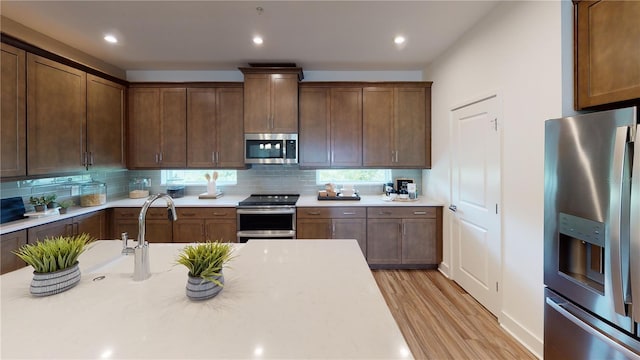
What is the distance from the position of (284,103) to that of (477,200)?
258cm

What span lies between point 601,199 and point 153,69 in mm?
4924

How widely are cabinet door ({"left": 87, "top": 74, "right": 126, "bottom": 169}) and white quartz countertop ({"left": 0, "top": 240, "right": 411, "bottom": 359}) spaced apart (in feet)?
7.90

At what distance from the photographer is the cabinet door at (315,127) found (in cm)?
386

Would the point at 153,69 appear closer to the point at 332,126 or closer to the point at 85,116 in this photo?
Result: the point at 85,116

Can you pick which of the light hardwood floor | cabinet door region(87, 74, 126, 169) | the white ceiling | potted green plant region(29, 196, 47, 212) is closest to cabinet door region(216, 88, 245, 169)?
the white ceiling

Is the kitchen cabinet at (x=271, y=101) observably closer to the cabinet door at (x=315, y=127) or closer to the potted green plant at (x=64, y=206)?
the cabinet door at (x=315, y=127)

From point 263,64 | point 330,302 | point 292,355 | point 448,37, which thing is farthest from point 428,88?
point 292,355

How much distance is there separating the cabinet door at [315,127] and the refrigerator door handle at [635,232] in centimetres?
282

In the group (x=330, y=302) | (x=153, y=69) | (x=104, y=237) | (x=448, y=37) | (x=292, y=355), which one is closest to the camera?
(x=292, y=355)

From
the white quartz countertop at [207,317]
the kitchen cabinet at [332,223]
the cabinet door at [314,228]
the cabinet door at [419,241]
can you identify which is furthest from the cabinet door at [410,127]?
the white quartz countertop at [207,317]

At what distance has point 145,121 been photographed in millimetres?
3805

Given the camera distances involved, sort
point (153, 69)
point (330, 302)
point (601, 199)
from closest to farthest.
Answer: point (330, 302) < point (601, 199) < point (153, 69)

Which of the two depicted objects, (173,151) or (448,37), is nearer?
(448,37)

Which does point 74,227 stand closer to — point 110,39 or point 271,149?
point 110,39
